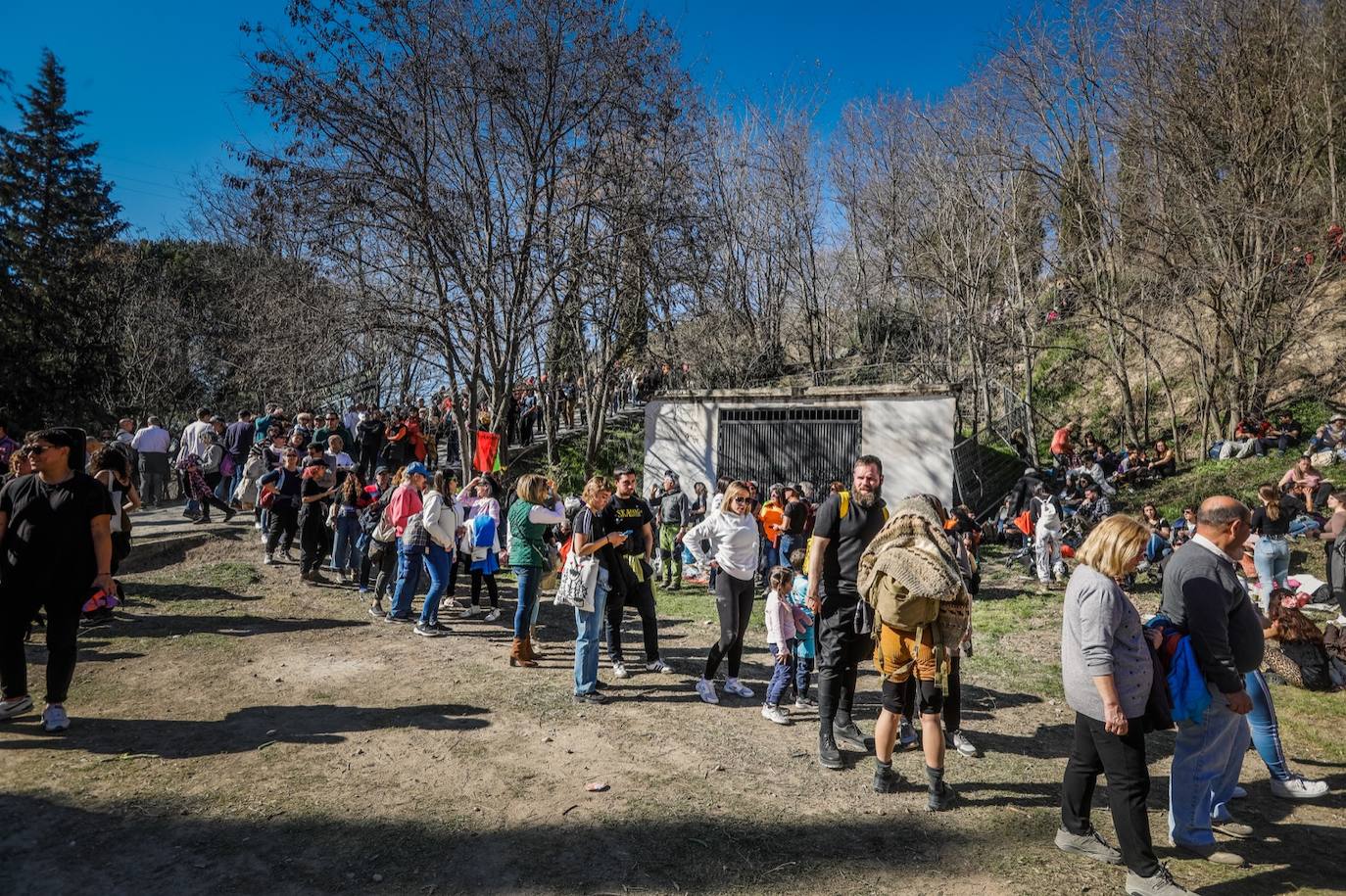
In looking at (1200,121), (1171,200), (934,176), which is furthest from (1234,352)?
(934,176)

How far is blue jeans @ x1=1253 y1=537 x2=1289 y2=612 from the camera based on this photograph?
884cm

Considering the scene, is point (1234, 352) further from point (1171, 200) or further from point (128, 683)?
point (128, 683)

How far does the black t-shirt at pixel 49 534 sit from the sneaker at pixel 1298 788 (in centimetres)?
742

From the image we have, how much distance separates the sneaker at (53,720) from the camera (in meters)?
4.80

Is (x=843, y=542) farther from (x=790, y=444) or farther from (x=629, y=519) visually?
(x=790, y=444)

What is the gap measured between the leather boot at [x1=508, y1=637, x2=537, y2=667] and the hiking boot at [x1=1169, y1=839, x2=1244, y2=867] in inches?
192

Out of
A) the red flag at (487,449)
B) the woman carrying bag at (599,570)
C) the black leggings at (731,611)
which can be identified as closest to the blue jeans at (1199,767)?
the black leggings at (731,611)

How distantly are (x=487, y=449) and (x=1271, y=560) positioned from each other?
12141 millimetres

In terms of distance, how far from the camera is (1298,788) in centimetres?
439

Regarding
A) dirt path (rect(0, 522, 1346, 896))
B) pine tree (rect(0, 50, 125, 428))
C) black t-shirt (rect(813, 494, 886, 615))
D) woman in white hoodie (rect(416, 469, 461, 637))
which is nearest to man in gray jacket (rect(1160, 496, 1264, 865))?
dirt path (rect(0, 522, 1346, 896))

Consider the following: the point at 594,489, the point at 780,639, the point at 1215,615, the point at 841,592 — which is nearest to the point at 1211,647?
the point at 1215,615

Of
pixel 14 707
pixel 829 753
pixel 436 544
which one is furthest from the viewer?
pixel 436 544

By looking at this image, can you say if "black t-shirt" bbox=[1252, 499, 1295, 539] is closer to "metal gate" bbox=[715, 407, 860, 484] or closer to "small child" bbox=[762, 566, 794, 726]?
"small child" bbox=[762, 566, 794, 726]

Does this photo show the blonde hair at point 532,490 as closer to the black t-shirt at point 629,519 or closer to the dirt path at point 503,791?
the black t-shirt at point 629,519
